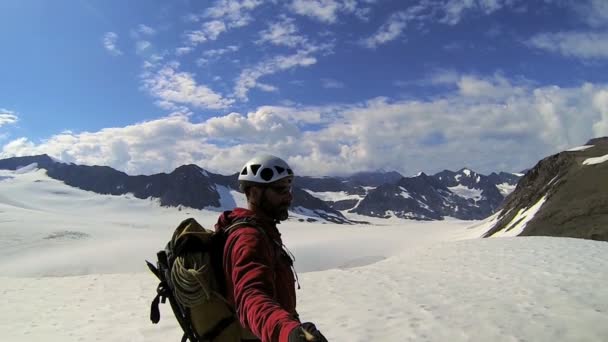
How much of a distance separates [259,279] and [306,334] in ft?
2.23

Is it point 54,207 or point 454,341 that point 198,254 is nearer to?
point 454,341

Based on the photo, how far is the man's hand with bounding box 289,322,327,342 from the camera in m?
2.07

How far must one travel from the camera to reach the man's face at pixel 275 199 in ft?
11.6

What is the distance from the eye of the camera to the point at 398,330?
10.6m

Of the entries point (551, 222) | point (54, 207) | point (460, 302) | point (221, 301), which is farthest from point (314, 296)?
point (54, 207)

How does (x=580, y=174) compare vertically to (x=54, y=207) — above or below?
above

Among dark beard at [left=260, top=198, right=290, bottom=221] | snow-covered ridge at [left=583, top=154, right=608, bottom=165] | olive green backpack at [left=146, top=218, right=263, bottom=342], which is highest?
snow-covered ridge at [left=583, top=154, right=608, bottom=165]

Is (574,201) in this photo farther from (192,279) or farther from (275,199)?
(192,279)

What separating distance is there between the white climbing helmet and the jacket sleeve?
0.61m

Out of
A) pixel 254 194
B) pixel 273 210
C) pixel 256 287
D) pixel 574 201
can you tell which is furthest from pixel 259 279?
pixel 574 201

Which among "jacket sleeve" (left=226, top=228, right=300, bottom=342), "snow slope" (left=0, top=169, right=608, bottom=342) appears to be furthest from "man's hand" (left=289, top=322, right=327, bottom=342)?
"snow slope" (left=0, top=169, right=608, bottom=342)

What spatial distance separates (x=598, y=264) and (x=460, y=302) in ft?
23.3

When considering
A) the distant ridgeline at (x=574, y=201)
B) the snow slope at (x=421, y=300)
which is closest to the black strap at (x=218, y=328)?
the snow slope at (x=421, y=300)

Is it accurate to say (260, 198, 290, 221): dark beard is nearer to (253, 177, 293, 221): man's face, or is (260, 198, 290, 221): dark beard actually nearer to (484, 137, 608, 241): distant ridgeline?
(253, 177, 293, 221): man's face
